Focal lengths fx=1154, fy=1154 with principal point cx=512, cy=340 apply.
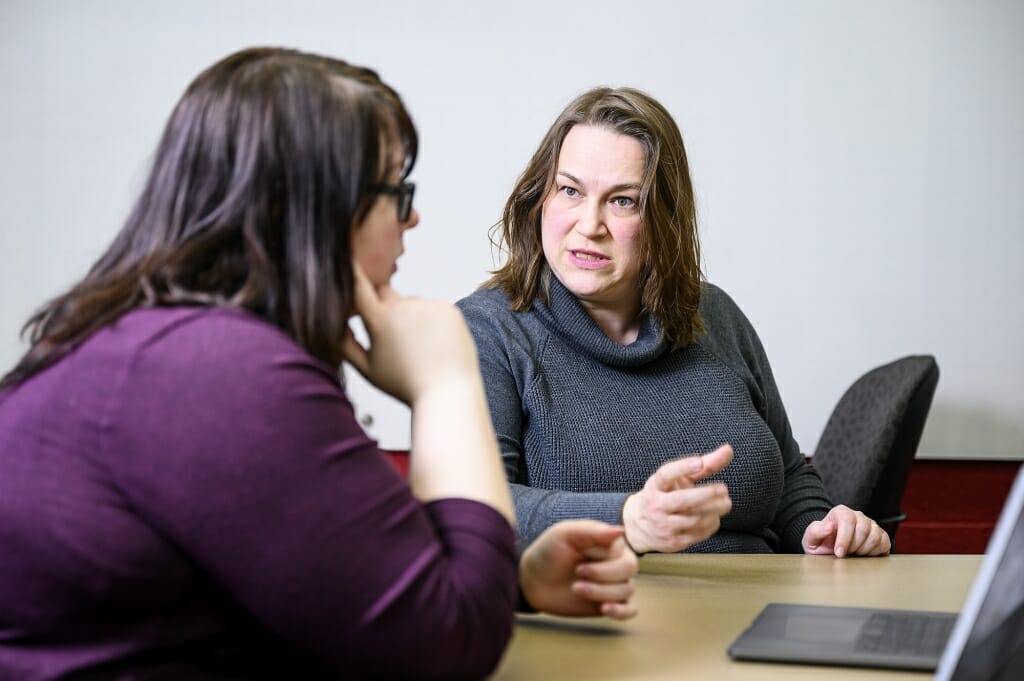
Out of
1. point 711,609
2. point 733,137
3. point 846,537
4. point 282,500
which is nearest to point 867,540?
point 846,537

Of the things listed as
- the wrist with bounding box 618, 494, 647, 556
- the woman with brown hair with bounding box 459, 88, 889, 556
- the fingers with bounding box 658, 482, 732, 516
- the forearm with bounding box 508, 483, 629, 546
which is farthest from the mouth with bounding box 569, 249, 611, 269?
the fingers with bounding box 658, 482, 732, 516

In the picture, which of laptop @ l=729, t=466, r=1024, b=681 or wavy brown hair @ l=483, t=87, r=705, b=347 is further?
wavy brown hair @ l=483, t=87, r=705, b=347

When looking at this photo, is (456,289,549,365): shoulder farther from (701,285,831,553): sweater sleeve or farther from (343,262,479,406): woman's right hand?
(343,262,479,406): woman's right hand

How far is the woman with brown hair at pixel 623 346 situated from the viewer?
1.80 metres

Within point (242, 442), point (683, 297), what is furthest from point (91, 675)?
point (683, 297)

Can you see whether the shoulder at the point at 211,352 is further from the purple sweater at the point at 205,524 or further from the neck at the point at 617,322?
the neck at the point at 617,322

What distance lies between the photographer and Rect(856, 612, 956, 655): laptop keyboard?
3.37 feet

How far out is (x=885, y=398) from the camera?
271 centimetres

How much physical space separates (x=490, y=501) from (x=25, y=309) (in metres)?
2.53

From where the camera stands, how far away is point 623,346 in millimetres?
1916

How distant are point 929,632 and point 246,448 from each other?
0.68m

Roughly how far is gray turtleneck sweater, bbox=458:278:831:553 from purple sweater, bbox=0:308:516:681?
2.74ft

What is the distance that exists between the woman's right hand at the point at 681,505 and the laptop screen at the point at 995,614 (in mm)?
457

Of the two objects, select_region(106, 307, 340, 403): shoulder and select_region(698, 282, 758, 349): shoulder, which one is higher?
select_region(106, 307, 340, 403): shoulder
